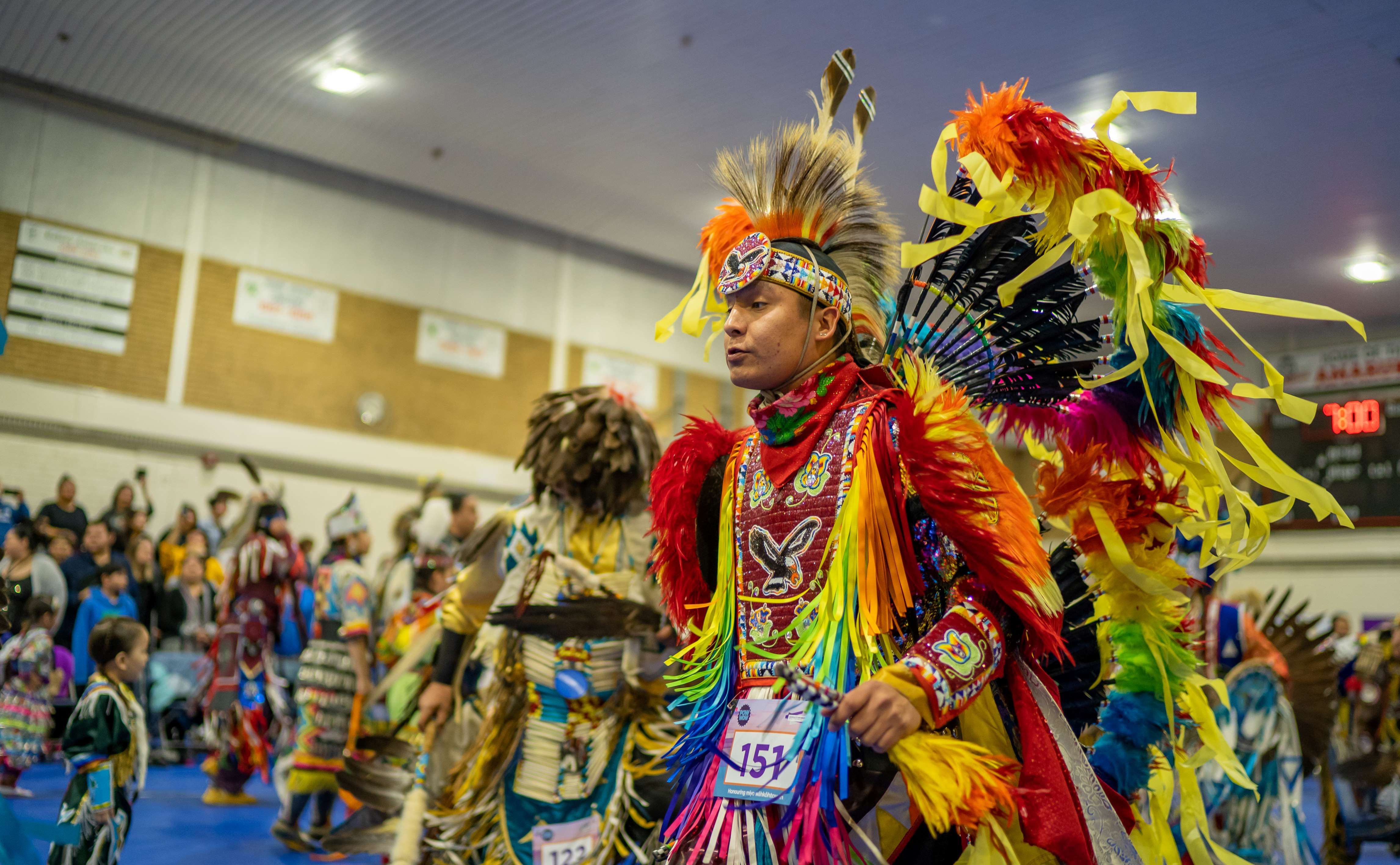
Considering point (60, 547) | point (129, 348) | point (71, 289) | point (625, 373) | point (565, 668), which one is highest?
point (625, 373)

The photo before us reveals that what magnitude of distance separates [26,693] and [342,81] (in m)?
5.44

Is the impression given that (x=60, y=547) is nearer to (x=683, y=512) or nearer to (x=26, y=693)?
(x=26, y=693)

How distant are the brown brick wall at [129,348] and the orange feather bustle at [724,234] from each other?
9.51 metres

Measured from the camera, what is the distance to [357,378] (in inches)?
461

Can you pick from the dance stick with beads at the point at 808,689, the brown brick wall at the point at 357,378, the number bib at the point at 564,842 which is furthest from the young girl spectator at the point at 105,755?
the brown brick wall at the point at 357,378

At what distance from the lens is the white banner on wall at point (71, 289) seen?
388 inches

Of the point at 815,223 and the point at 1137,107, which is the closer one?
the point at 1137,107

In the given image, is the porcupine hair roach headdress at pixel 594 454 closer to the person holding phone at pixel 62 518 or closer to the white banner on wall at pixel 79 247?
the person holding phone at pixel 62 518

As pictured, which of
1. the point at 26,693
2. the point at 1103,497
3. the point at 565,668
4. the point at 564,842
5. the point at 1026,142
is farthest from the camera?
the point at 26,693

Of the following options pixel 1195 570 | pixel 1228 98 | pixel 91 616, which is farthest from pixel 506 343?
pixel 1195 570

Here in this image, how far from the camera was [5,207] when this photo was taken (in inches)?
387

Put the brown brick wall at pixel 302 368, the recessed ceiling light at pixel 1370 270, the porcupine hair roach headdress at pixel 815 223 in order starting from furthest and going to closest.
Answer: the recessed ceiling light at pixel 1370 270 → the brown brick wall at pixel 302 368 → the porcupine hair roach headdress at pixel 815 223

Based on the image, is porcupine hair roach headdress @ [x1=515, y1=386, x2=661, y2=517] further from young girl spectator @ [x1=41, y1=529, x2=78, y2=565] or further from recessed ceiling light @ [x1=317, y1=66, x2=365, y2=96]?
recessed ceiling light @ [x1=317, y1=66, x2=365, y2=96]

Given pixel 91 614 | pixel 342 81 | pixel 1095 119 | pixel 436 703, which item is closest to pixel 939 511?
pixel 436 703
